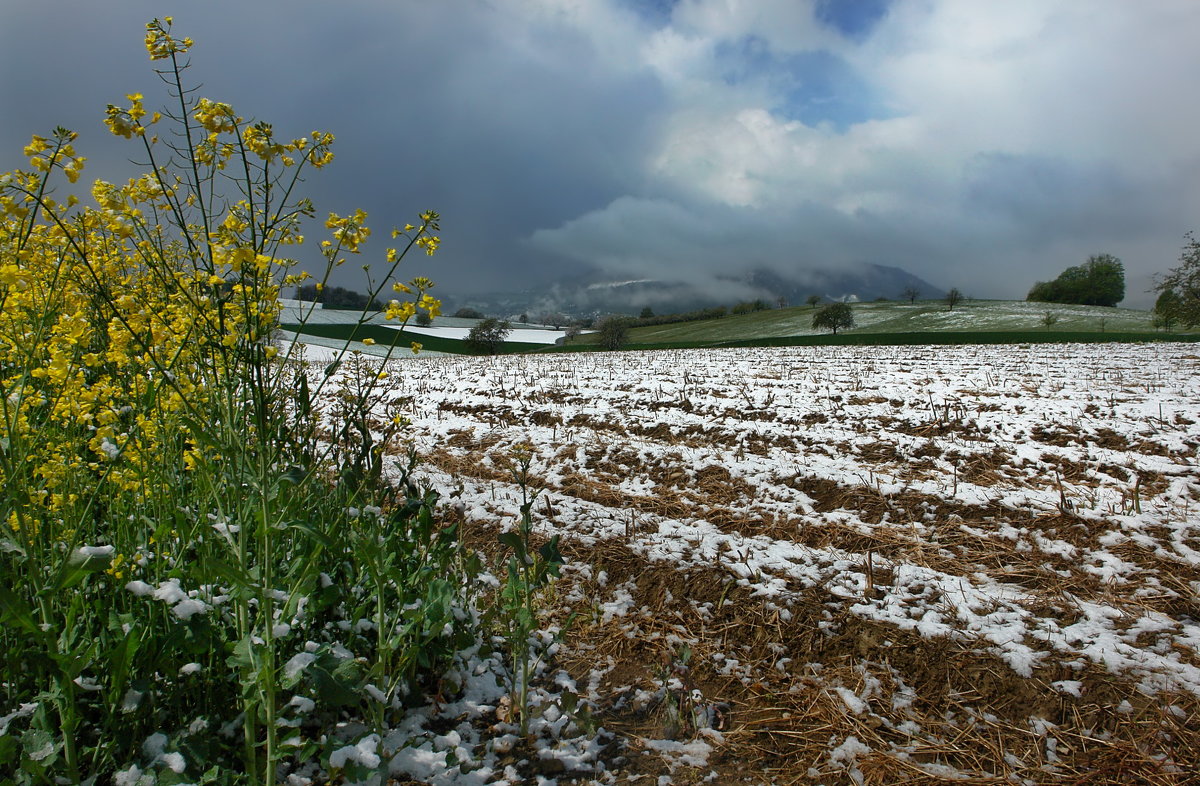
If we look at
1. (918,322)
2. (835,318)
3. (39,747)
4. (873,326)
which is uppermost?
(835,318)

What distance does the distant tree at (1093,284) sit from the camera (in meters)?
73.5

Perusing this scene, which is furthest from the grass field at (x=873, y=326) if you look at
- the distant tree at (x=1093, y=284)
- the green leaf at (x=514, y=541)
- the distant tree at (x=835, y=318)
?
the green leaf at (x=514, y=541)

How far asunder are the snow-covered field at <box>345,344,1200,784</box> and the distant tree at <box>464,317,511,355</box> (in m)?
48.5

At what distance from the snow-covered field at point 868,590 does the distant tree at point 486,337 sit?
48.5 m

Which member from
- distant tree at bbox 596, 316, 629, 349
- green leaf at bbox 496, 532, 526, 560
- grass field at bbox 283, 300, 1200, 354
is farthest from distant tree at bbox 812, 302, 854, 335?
green leaf at bbox 496, 532, 526, 560

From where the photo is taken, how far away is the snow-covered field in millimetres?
2500

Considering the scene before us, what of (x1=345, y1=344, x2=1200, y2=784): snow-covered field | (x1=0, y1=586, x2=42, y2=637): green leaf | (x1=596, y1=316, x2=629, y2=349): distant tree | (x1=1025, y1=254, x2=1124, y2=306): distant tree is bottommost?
(x1=345, y1=344, x2=1200, y2=784): snow-covered field

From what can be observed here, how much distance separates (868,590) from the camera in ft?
11.8

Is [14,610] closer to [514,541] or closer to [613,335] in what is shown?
[514,541]

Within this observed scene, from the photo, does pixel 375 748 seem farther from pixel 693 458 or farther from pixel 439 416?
pixel 439 416

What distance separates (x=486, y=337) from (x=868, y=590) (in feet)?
178

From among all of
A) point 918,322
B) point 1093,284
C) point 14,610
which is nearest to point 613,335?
point 918,322

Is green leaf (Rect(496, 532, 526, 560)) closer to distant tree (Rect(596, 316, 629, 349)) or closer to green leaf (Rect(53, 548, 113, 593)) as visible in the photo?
green leaf (Rect(53, 548, 113, 593))

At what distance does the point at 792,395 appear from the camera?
382 inches
